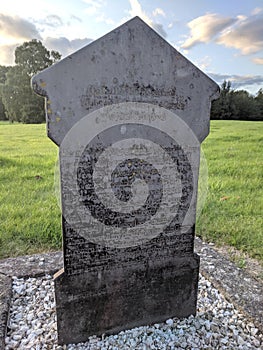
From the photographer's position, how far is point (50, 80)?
1583 millimetres

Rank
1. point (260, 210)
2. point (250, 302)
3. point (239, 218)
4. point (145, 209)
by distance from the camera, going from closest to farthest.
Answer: point (145, 209) → point (250, 302) → point (239, 218) → point (260, 210)

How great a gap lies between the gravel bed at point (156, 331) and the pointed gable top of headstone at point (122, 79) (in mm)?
1445

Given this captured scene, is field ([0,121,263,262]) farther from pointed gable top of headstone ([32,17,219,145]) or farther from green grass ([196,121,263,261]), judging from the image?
pointed gable top of headstone ([32,17,219,145])

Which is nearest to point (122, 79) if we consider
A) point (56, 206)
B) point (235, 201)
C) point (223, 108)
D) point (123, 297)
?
point (123, 297)

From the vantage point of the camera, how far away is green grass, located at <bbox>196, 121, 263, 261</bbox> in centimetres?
338

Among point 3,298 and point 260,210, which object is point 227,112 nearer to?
point 260,210

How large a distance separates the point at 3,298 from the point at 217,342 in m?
1.73

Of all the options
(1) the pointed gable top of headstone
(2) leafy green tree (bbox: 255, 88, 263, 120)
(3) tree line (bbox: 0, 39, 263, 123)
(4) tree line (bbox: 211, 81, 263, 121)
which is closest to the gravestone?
(1) the pointed gable top of headstone

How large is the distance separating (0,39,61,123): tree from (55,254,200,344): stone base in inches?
898

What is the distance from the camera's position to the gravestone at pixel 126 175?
65.9 inches

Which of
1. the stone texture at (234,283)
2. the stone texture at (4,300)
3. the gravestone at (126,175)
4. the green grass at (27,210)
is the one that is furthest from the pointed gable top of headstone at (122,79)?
the green grass at (27,210)

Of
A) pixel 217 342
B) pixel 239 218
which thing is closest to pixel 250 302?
pixel 217 342

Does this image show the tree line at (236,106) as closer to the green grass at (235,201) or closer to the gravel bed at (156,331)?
the green grass at (235,201)

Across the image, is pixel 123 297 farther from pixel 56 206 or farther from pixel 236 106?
pixel 236 106
